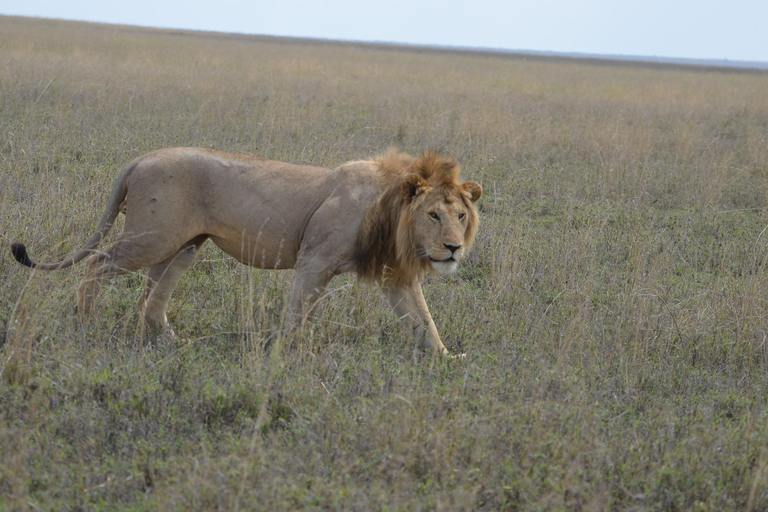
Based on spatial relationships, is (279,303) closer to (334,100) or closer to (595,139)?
(595,139)

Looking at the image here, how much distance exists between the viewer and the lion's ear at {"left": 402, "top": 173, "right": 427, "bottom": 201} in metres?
4.84

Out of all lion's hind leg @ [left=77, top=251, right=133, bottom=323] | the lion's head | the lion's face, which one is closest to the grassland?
lion's hind leg @ [left=77, top=251, right=133, bottom=323]

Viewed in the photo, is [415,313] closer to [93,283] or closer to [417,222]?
[417,222]

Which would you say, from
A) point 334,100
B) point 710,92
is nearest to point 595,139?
point 334,100

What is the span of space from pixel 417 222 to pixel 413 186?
0.72 feet

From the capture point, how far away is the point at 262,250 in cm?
515

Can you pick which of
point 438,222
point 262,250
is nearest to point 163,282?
point 262,250

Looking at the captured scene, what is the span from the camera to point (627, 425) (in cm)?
423

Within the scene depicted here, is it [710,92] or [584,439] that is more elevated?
[710,92]

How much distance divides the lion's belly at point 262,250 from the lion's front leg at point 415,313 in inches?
26.8

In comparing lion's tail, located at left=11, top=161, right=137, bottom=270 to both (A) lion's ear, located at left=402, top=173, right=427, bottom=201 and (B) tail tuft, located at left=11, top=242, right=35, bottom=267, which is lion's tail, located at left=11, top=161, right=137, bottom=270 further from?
(A) lion's ear, located at left=402, top=173, right=427, bottom=201

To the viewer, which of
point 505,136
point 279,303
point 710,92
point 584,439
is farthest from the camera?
point 710,92

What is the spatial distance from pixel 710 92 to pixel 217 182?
2545 cm

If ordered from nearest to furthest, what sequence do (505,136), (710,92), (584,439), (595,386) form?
1. (584,439)
2. (595,386)
3. (505,136)
4. (710,92)
